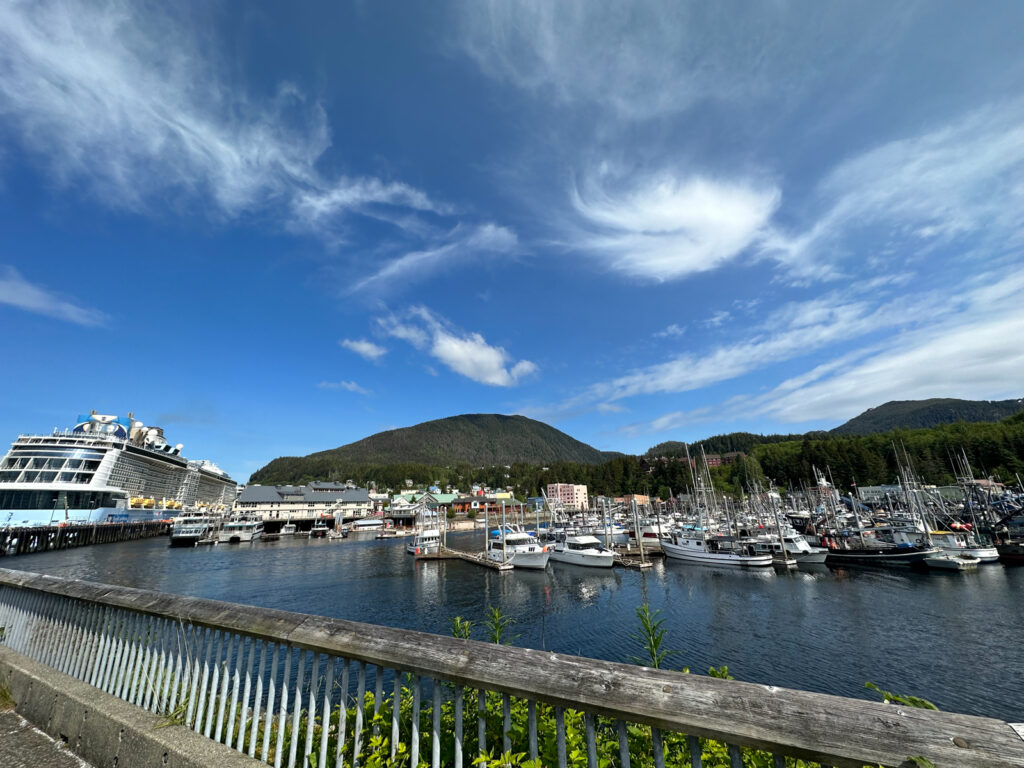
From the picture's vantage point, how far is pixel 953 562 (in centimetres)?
4062

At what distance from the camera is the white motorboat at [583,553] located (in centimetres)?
4703

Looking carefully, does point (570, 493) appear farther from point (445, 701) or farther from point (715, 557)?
point (445, 701)

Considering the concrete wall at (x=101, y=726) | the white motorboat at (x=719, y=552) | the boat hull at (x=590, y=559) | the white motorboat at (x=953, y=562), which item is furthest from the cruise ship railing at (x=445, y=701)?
the white motorboat at (x=953, y=562)

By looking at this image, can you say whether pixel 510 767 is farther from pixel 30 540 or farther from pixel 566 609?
pixel 30 540

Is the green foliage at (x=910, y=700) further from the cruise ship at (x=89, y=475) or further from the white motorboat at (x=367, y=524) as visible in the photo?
the white motorboat at (x=367, y=524)

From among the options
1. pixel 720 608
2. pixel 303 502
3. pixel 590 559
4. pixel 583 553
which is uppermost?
pixel 303 502

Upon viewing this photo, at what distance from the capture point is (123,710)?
358 cm

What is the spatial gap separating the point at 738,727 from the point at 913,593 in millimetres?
45907

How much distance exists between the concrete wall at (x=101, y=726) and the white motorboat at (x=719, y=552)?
170ft

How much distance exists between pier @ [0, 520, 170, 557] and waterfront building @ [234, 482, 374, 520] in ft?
75.9

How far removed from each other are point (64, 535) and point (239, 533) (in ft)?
80.1

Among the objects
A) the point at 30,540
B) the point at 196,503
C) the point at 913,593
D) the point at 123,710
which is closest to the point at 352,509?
the point at 196,503

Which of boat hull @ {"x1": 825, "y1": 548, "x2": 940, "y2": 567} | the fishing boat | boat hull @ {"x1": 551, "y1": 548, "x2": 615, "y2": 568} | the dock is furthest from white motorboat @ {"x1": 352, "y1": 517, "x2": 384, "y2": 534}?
boat hull @ {"x1": 825, "y1": 548, "x2": 940, "y2": 567}

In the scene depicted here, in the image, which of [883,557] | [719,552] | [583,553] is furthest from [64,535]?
[883,557]
